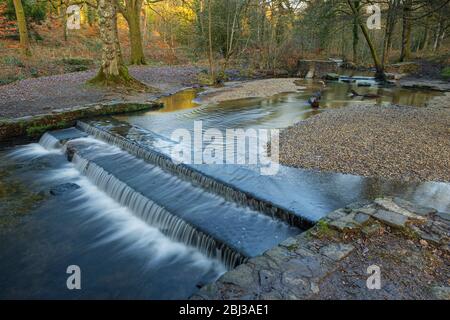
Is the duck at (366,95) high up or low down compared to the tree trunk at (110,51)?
down

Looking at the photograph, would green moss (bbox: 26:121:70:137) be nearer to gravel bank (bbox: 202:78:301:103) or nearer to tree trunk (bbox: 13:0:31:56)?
gravel bank (bbox: 202:78:301:103)

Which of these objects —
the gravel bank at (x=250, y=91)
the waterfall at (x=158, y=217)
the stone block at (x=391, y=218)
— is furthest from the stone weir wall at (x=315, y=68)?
the stone block at (x=391, y=218)

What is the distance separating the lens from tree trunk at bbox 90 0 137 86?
1466 centimetres

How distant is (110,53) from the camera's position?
15.5 metres

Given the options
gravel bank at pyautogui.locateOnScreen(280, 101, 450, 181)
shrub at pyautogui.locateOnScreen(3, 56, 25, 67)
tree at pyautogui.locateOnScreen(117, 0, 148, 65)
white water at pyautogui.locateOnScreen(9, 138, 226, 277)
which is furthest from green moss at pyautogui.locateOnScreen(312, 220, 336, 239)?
tree at pyautogui.locateOnScreen(117, 0, 148, 65)

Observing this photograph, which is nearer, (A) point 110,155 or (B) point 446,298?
(B) point 446,298

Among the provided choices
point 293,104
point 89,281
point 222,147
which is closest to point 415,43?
point 293,104

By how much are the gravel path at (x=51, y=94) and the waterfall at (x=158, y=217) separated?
527 cm

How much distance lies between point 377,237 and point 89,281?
4.18 metres

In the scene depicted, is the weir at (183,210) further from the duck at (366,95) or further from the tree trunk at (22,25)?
the tree trunk at (22,25)

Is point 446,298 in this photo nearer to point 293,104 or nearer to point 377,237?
point 377,237

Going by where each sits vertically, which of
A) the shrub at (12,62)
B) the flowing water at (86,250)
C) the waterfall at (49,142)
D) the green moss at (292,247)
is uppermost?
the shrub at (12,62)

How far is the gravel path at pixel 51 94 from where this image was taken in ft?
39.9
